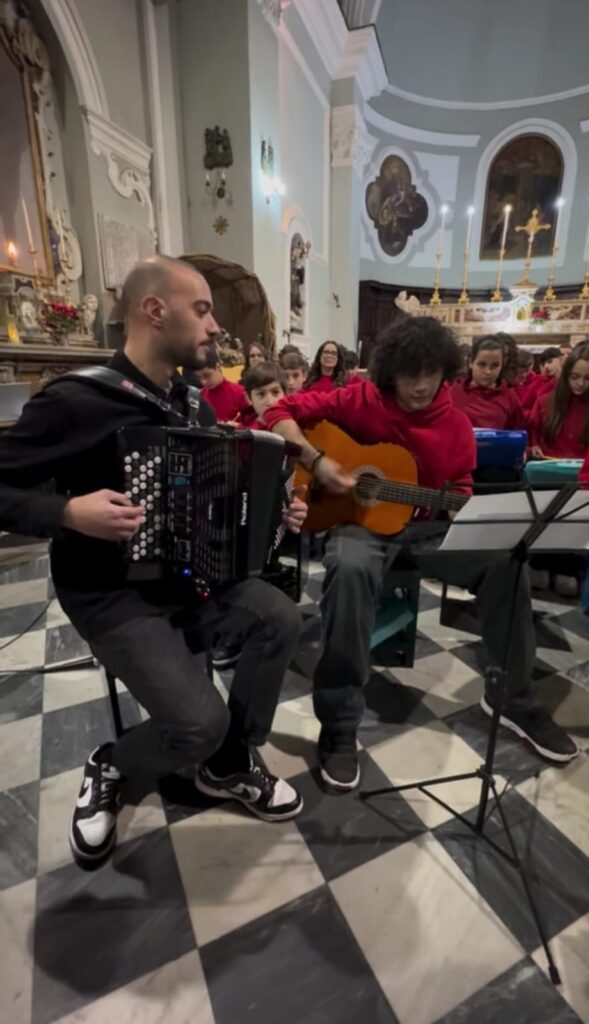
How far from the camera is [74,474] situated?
1.19m

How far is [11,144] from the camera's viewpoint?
13.8 feet

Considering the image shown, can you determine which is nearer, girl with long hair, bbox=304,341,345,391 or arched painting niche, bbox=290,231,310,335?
girl with long hair, bbox=304,341,345,391

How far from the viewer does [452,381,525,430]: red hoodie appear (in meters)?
2.95

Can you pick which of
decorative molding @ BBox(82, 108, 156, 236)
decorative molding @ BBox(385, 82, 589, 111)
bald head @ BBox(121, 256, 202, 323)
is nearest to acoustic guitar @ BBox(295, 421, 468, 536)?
bald head @ BBox(121, 256, 202, 323)

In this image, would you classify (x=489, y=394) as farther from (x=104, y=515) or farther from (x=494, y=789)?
(x=104, y=515)

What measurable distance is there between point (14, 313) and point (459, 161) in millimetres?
11912

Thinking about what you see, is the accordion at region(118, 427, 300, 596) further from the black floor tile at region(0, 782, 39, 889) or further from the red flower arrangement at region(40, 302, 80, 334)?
the red flower arrangement at region(40, 302, 80, 334)

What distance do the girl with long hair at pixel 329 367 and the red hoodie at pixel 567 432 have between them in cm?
159

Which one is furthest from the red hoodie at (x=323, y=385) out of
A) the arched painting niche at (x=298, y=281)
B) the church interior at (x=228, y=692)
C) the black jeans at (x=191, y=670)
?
the arched painting niche at (x=298, y=281)

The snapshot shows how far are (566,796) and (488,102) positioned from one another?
1455 cm

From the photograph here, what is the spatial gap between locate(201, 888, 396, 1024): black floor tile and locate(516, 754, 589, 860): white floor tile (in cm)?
69

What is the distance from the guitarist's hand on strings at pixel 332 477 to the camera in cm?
171

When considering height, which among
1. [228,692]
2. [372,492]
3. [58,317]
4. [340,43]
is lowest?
[228,692]

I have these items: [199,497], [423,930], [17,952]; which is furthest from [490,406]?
[17,952]
